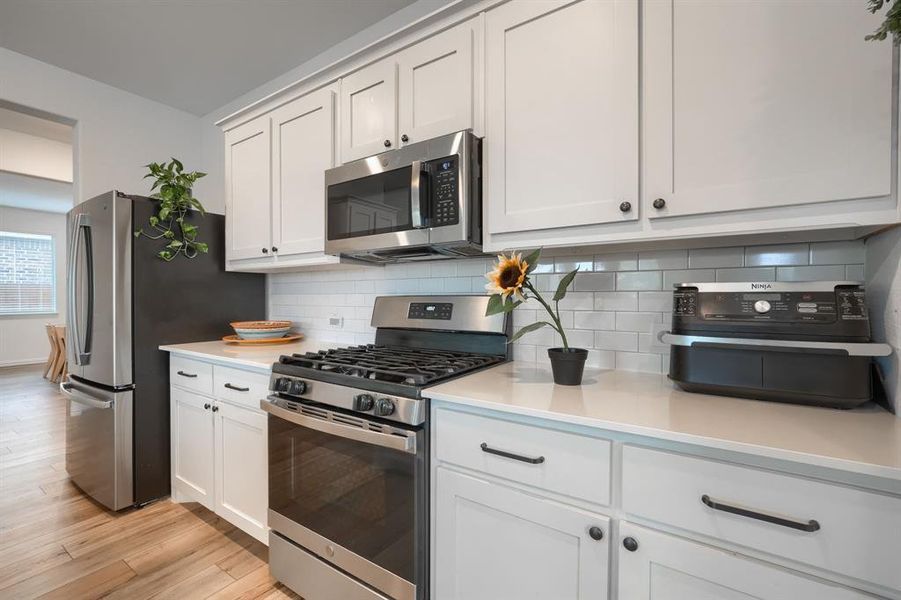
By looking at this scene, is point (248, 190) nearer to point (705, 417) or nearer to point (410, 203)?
point (410, 203)

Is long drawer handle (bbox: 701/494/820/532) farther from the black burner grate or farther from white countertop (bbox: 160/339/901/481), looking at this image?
the black burner grate

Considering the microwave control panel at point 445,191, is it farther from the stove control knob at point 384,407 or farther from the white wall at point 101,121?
the white wall at point 101,121

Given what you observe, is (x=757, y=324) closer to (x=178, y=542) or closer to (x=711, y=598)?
(x=711, y=598)

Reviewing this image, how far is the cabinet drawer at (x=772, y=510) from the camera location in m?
0.71

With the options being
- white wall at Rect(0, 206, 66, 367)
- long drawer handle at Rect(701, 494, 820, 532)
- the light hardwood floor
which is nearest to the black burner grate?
long drawer handle at Rect(701, 494, 820, 532)

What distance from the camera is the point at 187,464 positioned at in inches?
87.1

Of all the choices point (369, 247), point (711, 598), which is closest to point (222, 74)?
point (369, 247)

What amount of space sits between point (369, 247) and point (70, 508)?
2.40 m

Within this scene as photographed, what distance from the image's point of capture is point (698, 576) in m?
0.85

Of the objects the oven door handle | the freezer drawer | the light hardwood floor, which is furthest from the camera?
the freezer drawer

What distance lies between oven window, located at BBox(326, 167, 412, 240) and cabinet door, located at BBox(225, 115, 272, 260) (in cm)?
66

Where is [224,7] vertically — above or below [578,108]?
above

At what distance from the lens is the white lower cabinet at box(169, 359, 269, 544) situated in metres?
1.80

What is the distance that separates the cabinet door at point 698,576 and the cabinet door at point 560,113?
0.88 meters
